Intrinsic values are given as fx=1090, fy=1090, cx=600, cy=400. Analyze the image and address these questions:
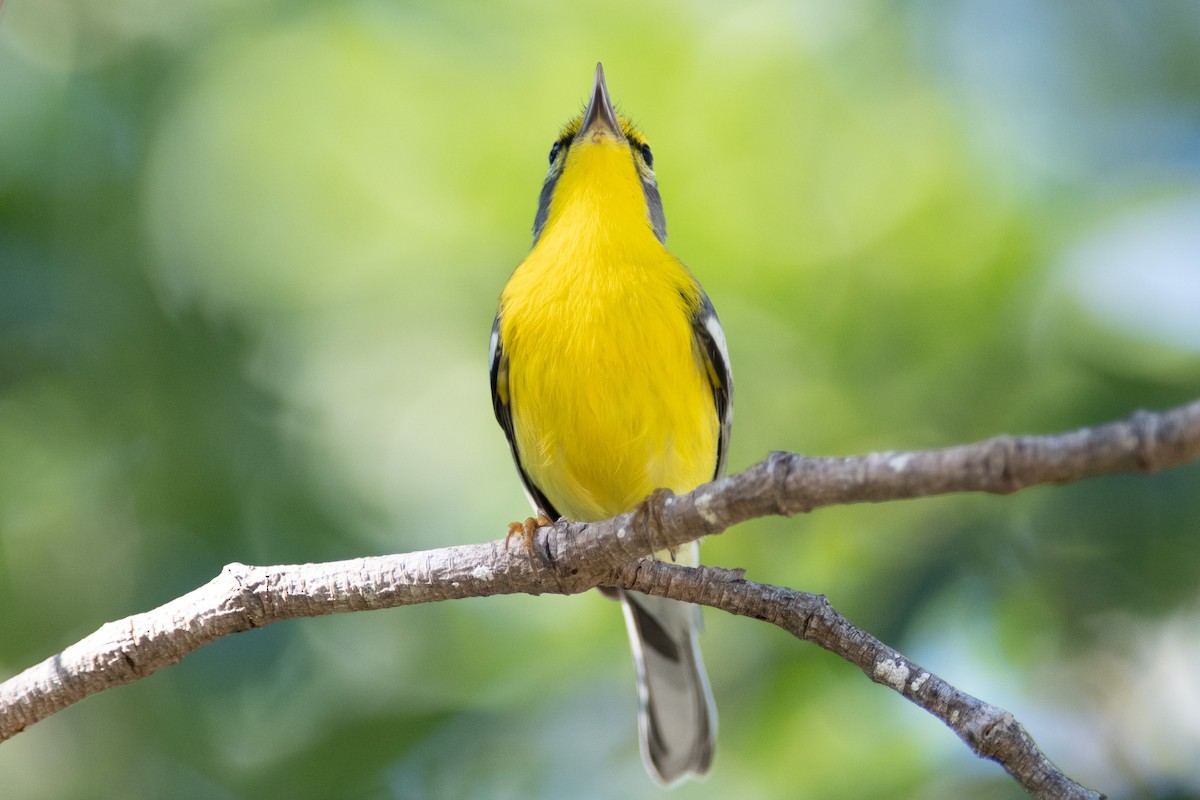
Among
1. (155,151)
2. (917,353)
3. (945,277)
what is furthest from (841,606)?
(155,151)

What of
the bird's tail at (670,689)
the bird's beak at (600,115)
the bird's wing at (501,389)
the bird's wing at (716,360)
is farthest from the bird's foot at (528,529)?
the bird's beak at (600,115)

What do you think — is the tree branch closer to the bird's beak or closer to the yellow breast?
the yellow breast

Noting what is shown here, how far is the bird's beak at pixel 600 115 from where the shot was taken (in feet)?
16.5

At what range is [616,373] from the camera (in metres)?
4.22

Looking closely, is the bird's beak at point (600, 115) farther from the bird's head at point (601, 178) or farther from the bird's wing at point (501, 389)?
the bird's wing at point (501, 389)

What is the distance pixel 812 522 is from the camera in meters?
5.16

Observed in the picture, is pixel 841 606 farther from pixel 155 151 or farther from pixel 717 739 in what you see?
pixel 155 151

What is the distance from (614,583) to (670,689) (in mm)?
2218

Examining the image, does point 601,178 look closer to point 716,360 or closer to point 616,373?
point 716,360

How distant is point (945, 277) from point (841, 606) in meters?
1.68

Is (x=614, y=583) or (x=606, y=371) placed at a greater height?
(x=606, y=371)

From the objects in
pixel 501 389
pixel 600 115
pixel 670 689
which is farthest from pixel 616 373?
pixel 670 689

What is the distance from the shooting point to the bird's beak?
16.5 ft

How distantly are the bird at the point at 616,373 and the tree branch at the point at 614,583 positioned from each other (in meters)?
1.19
